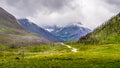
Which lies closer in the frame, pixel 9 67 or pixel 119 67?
pixel 119 67

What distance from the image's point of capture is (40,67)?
58594 mm

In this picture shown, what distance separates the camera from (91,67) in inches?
2223

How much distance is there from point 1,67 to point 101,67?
20636 mm

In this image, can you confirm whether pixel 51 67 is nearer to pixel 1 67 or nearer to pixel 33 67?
pixel 33 67

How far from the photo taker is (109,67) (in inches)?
2159

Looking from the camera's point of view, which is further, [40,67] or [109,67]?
[40,67]

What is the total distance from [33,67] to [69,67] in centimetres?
751

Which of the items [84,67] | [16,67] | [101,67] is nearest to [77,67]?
[84,67]

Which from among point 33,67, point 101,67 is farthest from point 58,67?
point 101,67

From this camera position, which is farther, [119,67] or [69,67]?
[69,67]

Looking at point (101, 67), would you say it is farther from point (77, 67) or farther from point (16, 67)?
point (16, 67)

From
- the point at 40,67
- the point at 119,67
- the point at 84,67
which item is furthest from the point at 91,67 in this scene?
the point at 40,67

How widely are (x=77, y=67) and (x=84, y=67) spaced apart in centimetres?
145

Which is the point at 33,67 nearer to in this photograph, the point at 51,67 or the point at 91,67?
the point at 51,67
